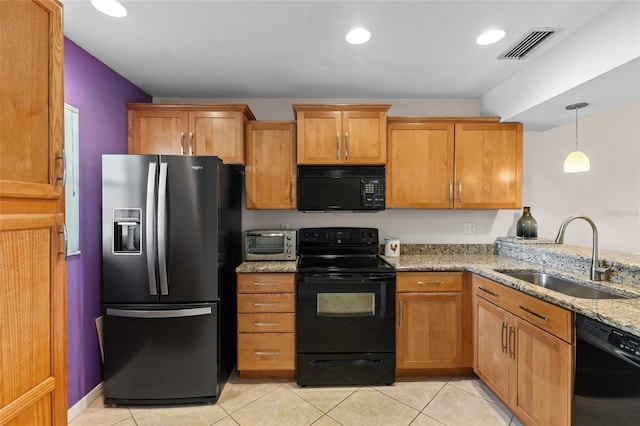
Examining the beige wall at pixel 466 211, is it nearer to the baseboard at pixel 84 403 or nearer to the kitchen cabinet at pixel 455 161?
the kitchen cabinet at pixel 455 161

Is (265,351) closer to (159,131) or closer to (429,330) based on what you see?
(429,330)

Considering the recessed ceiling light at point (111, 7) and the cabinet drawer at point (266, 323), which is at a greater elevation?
the recessed ceiling light at point (111, 7)

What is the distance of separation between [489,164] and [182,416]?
3218 millimetres

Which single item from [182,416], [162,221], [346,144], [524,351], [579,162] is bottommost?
[182,416]

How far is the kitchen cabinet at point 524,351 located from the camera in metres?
1.57

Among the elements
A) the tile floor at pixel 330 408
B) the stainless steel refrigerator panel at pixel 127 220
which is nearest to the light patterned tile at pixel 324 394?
the tile floor at pixel 330 408

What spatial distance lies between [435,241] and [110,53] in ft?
10.5

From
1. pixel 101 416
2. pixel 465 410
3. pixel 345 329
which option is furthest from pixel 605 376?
pixel 101 416

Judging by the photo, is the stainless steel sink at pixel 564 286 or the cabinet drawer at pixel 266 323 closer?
the stainless steel sink at pixel 564 286

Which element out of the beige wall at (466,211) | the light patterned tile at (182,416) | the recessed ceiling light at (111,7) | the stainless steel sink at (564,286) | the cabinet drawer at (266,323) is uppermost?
the recessed ceiling light at (111,7)

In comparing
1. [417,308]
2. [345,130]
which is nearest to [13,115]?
[345,130]

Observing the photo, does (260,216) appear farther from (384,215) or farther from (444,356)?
(444,356)

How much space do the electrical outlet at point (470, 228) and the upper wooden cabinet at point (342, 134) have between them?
1193 millimetres

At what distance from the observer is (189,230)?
2172 mm
